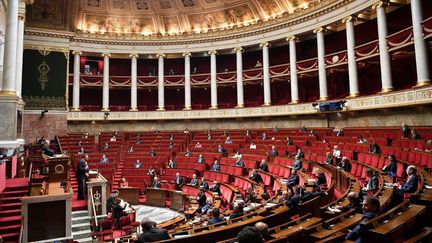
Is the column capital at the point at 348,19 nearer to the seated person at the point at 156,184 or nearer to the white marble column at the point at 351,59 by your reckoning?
the white marble column at the point at 351,59

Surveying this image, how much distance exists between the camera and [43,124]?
22.2 m

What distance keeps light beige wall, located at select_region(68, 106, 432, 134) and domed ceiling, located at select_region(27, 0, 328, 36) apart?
795cm

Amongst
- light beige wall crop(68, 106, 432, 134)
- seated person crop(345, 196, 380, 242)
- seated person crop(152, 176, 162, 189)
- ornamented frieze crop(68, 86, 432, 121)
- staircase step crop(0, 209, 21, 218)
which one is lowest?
seated person crop(152, 176, 162, 189)

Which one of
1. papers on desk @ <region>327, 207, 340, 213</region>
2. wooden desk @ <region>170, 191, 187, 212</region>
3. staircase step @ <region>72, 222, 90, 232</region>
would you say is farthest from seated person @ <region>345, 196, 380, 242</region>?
wooden desk @ <region>170, 191, 187, 212</region>

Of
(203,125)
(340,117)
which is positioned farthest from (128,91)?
(340,117)

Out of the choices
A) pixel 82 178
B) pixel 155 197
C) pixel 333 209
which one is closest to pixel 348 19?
pixel 155 197

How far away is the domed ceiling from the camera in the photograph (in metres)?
22.9

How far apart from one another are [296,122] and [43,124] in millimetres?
18572

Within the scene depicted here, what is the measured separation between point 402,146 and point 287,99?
1427 centimetres

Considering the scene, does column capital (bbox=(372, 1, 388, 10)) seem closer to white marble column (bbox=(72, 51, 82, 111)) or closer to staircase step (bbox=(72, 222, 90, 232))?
staircase step (bbox=(72, 222, 90, 232))

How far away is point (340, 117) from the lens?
61.6ft

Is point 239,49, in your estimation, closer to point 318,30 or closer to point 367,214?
point 318,30

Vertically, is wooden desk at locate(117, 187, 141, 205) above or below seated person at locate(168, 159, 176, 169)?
below

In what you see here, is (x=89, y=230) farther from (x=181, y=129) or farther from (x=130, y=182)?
(x=181, y=129)
